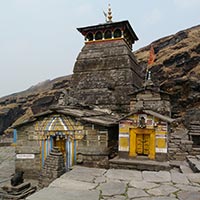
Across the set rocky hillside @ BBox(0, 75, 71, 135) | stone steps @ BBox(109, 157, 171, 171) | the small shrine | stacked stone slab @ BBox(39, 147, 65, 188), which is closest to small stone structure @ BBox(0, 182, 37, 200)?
stacked stone slab @ BBox(39, 147, 65, 188)

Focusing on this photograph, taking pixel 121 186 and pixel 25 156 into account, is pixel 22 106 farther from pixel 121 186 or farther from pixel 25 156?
pixel 121 186

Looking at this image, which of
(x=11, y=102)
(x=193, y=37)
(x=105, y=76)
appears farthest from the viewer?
(x=11, y=102)

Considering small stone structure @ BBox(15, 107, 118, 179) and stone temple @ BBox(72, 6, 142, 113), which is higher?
stone temple @ BBox(72, 6, 142, 113)

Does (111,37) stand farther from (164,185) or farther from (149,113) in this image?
(164,185)

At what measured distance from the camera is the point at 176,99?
81.4 ft

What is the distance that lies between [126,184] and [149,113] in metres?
5.00

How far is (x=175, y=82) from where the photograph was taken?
1006 inches

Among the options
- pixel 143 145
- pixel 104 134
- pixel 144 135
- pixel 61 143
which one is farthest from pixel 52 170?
pixel 144 135

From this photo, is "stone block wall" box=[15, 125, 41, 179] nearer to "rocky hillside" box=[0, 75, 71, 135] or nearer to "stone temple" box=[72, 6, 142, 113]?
"stone temple" box=[72, 6, 142, 113]

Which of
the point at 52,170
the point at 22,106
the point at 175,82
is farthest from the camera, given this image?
the point at 22,106

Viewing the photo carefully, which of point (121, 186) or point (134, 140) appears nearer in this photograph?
point (121, 186)

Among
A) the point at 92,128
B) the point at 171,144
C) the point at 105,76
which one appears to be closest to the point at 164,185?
the point at 92,128

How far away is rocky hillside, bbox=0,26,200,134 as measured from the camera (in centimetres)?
2366

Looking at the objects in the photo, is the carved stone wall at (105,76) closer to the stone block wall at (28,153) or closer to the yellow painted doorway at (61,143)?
the yellow painted doorway at (61,143)
